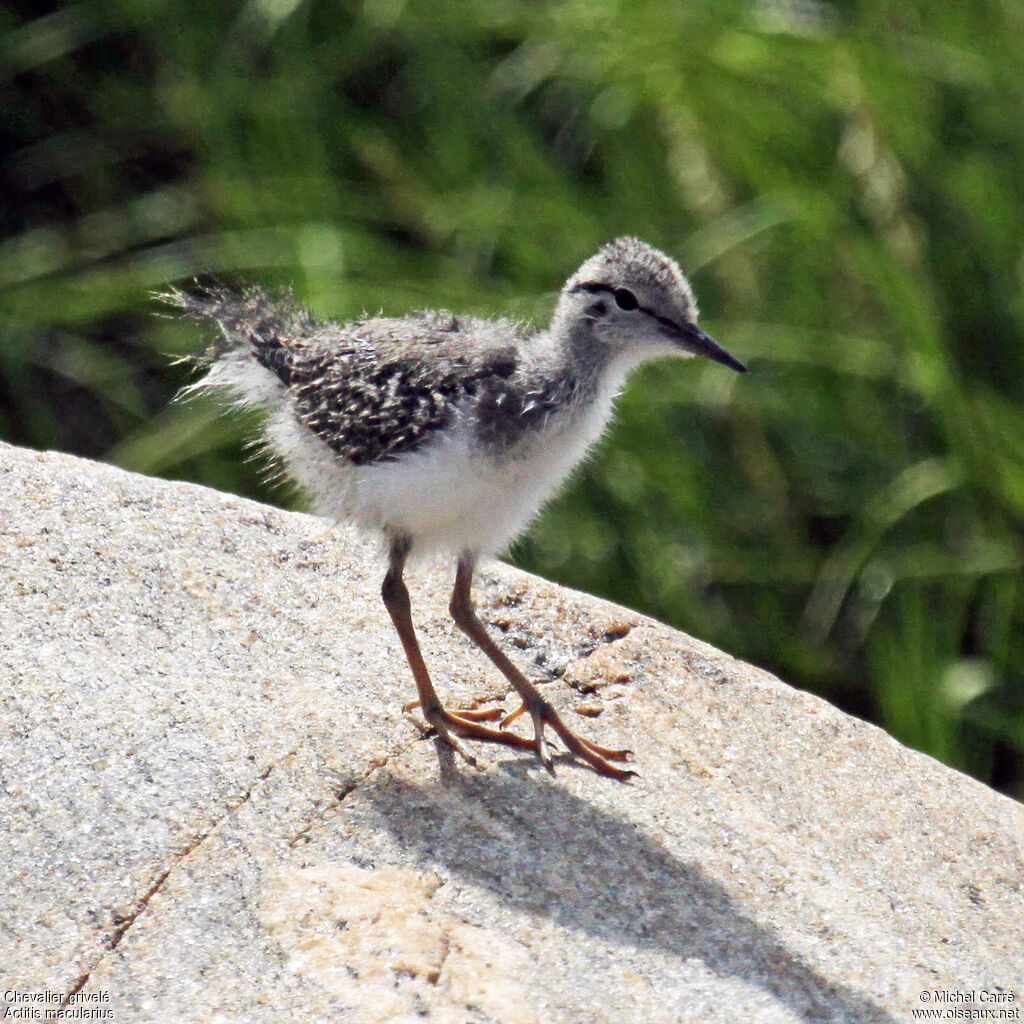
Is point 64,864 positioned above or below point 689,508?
above

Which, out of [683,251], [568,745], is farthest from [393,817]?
[683,251]

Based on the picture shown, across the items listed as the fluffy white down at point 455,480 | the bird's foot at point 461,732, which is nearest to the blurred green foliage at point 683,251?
the fluffy white down at point 455,480

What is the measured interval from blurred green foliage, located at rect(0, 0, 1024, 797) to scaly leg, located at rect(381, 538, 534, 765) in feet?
5.04

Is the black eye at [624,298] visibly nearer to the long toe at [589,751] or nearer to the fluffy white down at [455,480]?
the fluffy white down at [455,480]

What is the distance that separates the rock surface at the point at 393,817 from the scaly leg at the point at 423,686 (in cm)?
6

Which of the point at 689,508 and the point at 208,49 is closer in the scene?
the point at 689,508

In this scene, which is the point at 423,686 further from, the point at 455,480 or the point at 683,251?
the point at 683,251

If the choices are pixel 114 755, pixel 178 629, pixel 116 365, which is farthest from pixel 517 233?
pixel 114 755

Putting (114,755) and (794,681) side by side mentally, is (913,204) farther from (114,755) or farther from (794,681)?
(114,755)

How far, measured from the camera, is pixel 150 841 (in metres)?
3.09

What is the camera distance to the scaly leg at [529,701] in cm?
363

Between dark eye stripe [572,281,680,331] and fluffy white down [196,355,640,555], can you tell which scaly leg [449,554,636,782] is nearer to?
fluffy white down [196,355,640,555]

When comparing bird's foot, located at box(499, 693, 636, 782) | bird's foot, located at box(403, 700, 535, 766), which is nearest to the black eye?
bird's foot, located at box(499, 693, 636, 782)

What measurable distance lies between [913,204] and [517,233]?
4.71ft
